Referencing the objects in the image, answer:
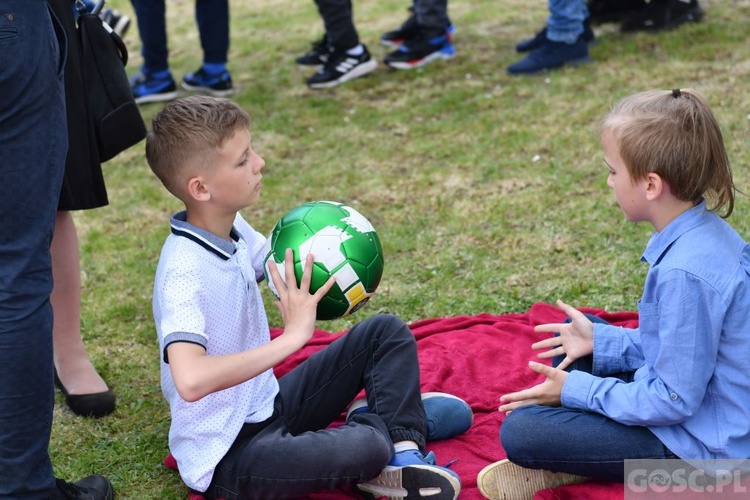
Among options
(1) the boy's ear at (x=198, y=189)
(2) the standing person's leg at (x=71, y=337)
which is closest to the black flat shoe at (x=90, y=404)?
(2) the standing person's leg at (x=71, y=337)

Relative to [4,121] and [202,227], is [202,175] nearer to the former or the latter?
[202,227]

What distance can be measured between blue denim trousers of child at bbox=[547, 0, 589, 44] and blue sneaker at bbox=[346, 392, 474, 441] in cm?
467

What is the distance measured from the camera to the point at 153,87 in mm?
7652

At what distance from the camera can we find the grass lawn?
13.8 feet

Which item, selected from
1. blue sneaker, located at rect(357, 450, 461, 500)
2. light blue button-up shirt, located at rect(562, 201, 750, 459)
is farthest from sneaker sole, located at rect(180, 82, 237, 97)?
light blue button-up shirt, located at rect(562, 201, 750, 459)

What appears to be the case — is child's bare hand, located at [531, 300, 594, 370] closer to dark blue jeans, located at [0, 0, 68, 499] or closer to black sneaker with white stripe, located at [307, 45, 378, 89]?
dark blue jeans, located at [0, 0, 68, 499]

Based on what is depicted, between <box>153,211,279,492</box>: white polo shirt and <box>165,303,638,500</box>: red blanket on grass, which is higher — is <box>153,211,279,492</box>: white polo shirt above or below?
above

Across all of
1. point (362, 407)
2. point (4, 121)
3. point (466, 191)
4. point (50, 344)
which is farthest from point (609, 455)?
point (466, 191)

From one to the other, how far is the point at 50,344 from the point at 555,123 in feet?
14.4

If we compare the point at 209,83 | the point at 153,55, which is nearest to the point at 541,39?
the point at 209,83

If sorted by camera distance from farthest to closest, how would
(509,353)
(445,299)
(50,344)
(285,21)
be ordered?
(285,21)
(445,299)
(509,353)
(50,344)

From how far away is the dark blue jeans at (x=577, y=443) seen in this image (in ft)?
9.16

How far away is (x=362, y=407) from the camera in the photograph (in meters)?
Result: 3.29

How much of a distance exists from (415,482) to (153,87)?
18.2ft
